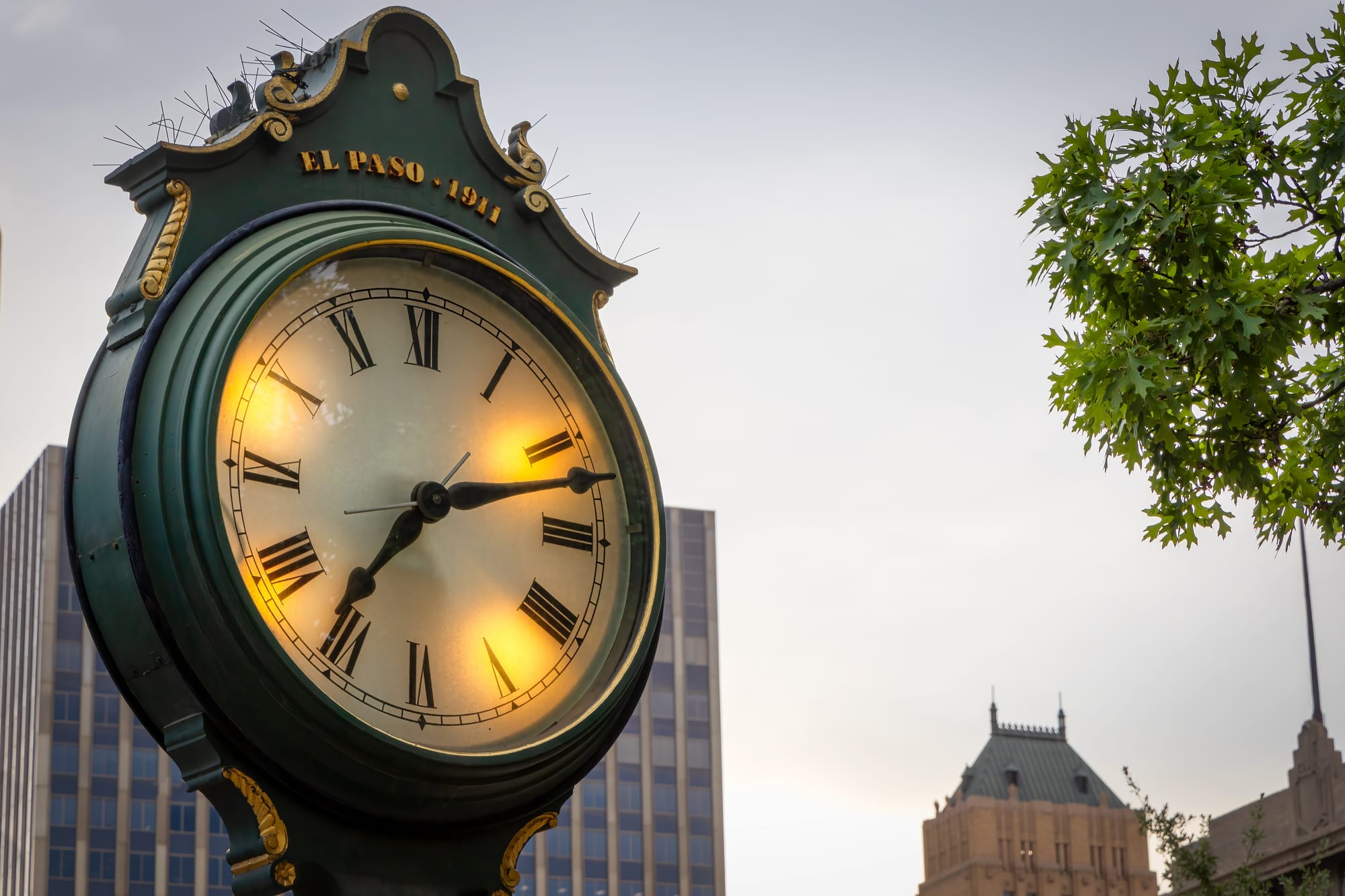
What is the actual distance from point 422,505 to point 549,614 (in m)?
0.55

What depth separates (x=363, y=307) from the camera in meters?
5.88

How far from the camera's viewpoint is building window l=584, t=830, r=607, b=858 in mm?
125625

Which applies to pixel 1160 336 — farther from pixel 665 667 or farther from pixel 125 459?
pixel 665 667

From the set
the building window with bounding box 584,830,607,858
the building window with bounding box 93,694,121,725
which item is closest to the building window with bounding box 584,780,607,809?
the building window with bounding box 584,830,607,858

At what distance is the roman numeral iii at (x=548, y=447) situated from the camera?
20.2 ft

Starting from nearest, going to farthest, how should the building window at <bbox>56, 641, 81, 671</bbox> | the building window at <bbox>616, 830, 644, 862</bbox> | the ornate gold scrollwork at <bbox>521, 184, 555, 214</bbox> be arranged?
1. the ornate gold scrollwork at <bbox>521, 184, 555, 214</bbox>
2. the building window at <bbox>56, 641, 81, 671</bbox>
3. the building window at <bbox>616, 830, 644, 862</bbox>

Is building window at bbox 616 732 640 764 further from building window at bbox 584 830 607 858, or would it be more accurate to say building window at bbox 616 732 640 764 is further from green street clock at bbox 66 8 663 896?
green street clock at bbox 66 8 663 896

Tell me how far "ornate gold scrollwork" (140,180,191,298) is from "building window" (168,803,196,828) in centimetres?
11000

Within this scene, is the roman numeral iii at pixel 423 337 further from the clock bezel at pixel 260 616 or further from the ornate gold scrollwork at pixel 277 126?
the ornate gold scrollwork at pixel 277 126

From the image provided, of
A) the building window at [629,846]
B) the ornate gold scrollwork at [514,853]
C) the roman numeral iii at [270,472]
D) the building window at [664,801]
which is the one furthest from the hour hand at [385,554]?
the building window at [664,801]

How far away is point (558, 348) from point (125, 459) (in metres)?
1.55

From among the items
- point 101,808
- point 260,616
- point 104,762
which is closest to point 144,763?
point 104,762

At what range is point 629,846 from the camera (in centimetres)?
12719

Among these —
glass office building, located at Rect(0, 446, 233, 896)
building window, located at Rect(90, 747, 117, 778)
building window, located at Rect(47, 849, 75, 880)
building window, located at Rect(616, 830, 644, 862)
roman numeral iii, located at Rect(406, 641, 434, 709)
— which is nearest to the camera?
roman numeral iii, located at Rect(406, 641, 434, 709)
